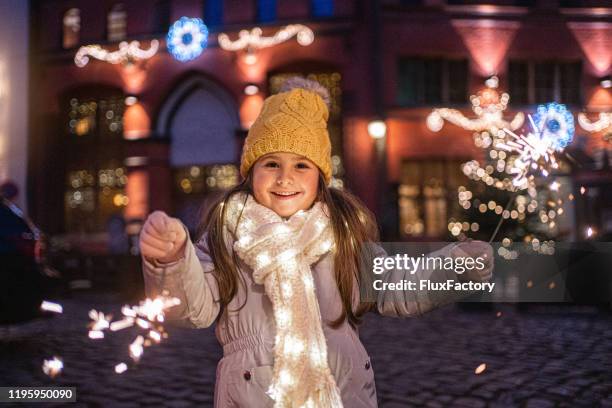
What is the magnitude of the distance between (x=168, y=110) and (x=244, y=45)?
2.65m

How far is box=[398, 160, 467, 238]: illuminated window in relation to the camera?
13.4 meters

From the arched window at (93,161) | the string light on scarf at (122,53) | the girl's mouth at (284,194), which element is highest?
the string light on scarf at (122,53)

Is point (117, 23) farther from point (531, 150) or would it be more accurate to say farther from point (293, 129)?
point (293, 129)

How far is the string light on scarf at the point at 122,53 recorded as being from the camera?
559 inches

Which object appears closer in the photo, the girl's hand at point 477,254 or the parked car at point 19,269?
the girl's hand at point 477,254

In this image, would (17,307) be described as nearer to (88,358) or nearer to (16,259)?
(16,259)

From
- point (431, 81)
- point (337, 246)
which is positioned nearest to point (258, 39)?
point (431, 81)

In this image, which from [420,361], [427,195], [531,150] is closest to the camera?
[531,150]

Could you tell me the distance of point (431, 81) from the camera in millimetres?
13805

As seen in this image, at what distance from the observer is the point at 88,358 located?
16.9 feet

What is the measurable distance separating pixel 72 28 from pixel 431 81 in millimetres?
8826

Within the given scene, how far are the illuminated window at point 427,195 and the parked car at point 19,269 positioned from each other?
29.6ft

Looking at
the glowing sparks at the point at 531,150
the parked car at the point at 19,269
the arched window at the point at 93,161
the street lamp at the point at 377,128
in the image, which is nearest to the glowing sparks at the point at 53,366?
the parked car at the point at 19,269

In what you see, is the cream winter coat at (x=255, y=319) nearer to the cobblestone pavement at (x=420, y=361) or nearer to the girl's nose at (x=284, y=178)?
the girl's nose at (x=284, y=178)
